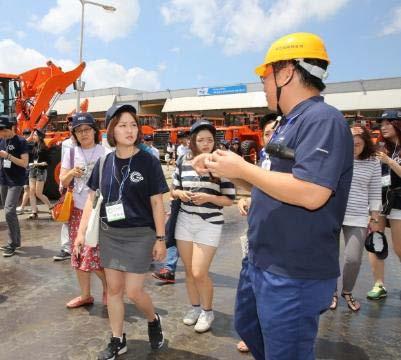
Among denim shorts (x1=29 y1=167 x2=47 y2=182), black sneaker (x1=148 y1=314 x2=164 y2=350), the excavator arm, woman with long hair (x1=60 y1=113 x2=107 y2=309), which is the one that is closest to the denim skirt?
black sneaker (x1=148 y1=314 x2=164 y2=350)

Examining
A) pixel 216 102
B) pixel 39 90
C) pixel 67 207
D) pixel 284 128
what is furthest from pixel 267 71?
pixel 216 102

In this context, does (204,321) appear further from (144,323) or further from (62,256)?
(62,256)

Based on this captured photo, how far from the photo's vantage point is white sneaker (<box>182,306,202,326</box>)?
376 cm

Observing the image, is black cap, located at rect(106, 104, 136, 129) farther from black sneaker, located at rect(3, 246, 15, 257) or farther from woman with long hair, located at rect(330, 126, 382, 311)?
black sneaker, located at rect(3, 246, 15, 257)

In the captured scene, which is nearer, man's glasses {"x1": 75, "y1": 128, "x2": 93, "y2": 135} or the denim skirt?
the denim skirt

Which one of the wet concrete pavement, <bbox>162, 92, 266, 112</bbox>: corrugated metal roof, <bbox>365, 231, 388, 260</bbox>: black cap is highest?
<bbox>162, 92, 266, 112</bbox>: corrugated metal roof

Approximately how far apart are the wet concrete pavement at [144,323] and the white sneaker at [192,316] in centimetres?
7

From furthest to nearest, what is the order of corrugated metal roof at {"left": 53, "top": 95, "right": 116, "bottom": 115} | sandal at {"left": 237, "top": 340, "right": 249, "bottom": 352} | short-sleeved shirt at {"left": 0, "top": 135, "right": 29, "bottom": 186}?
corrugated metal roof at {"left": 53, "top": 95, "right": 116, "bottom": 115}, short-sleeved shirt at {"left": 0, "top": 135, "right": 29, "bottom": 186}, sandal at {"left": 237, "top": 340, "right": 249, "bottom": 352}

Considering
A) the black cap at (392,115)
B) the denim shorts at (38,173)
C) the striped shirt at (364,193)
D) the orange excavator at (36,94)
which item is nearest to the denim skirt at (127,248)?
the striped shirt at (364,193)

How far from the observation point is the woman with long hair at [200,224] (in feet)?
11.8

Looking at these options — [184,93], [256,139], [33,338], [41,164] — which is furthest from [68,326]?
[184,93]

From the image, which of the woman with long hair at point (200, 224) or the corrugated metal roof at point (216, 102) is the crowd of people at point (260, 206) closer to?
the woman with long hair at point (200, 224)

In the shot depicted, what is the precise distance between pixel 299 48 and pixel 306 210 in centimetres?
70

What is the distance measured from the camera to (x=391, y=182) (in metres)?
4.43
